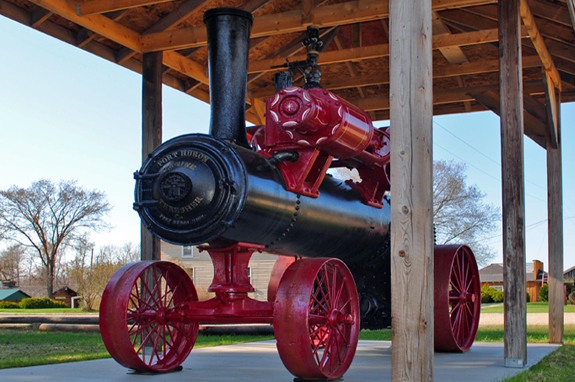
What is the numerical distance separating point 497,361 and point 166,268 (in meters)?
3.25

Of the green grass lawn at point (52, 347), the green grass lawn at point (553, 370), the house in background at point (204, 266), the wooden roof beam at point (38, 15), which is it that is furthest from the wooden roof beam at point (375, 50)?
the house in background at point (204, 266)

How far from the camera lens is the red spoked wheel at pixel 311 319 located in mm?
4359

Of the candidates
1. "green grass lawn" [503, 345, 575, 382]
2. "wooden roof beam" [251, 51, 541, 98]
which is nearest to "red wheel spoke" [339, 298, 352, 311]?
"green grass lawn" [503, 345, 575, 382]

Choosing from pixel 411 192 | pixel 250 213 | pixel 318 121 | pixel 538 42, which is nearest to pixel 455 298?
pixel 538 42

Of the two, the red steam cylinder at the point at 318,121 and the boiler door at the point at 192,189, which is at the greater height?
the red steam cylinder at the point at 318,121

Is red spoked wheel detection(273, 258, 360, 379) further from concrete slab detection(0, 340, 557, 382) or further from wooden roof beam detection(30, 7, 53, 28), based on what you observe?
wooden roof beam detection(30, 7, 53, 28)

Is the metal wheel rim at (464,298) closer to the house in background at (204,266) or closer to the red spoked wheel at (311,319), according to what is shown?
the red spoked wheel at (311,319)

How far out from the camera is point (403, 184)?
11.0ft

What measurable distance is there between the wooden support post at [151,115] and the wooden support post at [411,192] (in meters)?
4.13

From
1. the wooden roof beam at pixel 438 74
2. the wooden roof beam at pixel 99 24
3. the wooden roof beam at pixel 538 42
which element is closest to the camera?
the wooden roof beam at pixel 99 24

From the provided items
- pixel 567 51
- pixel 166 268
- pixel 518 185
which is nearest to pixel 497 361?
pixel 518 185

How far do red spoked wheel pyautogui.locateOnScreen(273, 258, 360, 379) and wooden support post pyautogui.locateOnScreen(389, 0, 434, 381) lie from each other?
1.21 m

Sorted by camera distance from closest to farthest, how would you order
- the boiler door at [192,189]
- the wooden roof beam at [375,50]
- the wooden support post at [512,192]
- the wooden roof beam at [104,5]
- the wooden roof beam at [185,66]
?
the boiler door at [192,189] → the wooden support post at [512,192] → the wooden roof beam at [104,5] → the wooden roof beam at [375,50] → the wooden roof beam at [185,66]

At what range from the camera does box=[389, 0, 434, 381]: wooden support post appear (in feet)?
10.6
